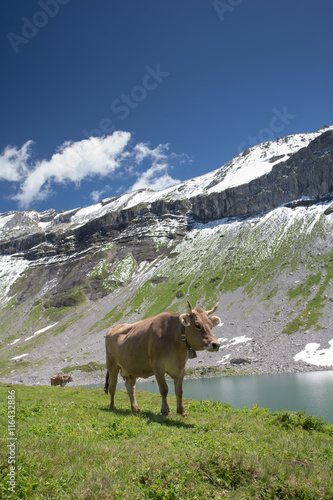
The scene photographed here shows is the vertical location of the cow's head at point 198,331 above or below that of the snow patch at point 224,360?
above

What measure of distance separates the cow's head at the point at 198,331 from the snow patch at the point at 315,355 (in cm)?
9841

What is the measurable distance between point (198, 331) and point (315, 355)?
105329 mm

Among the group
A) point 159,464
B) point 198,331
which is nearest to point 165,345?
point 198,331

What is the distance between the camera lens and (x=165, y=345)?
43.7 ft

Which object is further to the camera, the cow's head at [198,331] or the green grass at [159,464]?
the cow's head at [198,331]

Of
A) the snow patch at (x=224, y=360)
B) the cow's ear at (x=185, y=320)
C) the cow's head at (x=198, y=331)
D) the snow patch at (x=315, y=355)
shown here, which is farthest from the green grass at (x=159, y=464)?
the snow patch at (x=224, y=360)

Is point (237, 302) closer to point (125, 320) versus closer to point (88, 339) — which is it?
point (125, 320)

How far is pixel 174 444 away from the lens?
28.2 ft

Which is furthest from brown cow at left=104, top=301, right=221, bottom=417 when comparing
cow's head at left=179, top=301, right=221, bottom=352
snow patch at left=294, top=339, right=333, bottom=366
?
snow patch at left=294, top=339, right=333, bottom=366

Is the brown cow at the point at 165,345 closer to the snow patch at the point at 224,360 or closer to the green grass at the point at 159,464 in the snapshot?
the green grass at the point at 159,464

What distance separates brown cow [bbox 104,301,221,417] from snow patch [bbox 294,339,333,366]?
97239mm

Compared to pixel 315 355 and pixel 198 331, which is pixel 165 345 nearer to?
pixel 198 331

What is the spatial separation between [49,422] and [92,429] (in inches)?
66.6

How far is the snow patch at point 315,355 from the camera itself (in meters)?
97.2
